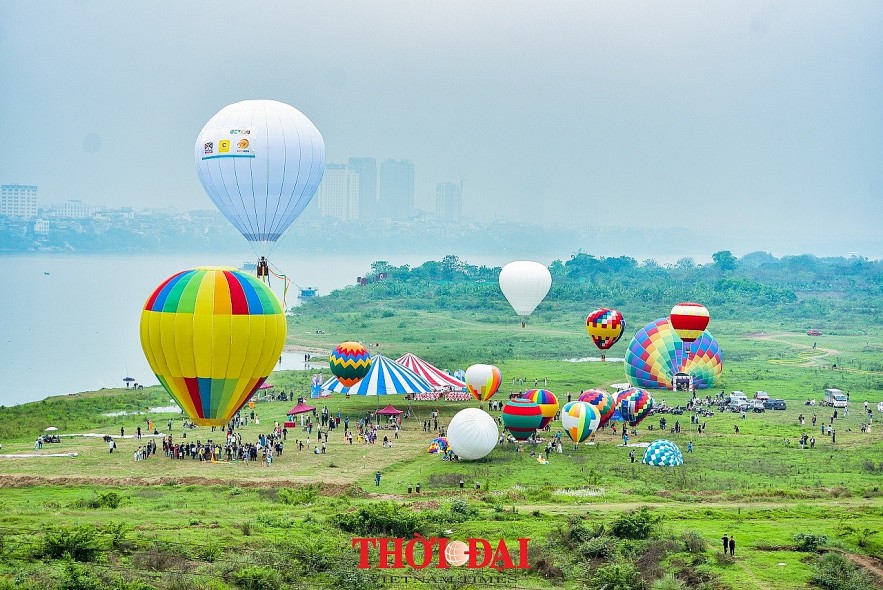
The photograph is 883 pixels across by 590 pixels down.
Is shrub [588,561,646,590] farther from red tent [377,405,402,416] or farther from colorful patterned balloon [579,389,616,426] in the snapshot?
red tent [377,405,402,416]

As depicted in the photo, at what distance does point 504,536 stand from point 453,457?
10489mm

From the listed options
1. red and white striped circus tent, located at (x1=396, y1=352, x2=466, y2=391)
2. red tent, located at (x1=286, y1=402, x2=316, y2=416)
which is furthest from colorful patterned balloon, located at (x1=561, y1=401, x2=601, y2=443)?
red tent, located at (x1=286, y1=402, x2=316, y2=416)

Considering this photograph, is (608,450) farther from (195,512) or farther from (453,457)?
(195,512)

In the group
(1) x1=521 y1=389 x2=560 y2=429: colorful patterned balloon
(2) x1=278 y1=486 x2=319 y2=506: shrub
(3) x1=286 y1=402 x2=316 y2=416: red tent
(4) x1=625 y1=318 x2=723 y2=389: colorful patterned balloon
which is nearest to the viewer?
(2) x1=278 y1=486 x2=319 y2=506: shrub

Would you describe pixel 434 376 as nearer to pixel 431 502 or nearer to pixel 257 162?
pixel 257 162

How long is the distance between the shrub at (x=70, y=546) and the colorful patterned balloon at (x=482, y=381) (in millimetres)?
23725

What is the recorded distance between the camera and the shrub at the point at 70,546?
77.5ft

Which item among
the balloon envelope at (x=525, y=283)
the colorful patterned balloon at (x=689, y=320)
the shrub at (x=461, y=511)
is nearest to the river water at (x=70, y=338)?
the balloon envelope at (x=525, y=283)

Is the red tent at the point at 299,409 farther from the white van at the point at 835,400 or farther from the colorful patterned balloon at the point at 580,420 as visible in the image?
the white van at the point at 835,400

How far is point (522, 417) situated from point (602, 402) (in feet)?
14.3

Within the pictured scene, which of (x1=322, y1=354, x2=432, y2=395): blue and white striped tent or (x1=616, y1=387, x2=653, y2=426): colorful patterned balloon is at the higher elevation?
(x1=322, y1=354, x2=432, y2=395): blue and white striped tent

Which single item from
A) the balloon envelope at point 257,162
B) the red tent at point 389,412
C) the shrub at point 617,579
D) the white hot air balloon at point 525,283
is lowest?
the shrub at point 617,579

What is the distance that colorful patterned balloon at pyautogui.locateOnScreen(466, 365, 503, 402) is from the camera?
4597 cm

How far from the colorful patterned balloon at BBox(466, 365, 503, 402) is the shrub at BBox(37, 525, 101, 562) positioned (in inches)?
934
